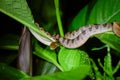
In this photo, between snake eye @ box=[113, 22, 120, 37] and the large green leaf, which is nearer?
snake eye @ box=[113, 22, 120, 37]

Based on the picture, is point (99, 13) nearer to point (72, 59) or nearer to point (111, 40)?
point (111, 40)

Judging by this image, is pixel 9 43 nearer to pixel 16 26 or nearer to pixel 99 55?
pixel 16 26

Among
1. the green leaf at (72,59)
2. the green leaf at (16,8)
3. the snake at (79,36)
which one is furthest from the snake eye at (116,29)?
the green leaf at (16,8)

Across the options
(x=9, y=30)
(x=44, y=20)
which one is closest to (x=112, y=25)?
(x=44, y=20)

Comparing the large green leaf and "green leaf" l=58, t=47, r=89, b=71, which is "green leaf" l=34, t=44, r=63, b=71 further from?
the large green leaf

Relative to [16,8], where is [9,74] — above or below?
below

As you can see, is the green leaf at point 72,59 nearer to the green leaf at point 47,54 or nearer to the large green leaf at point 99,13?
the green leaf at point 47,54

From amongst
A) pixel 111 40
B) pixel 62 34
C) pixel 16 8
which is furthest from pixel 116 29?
pixel 16 8

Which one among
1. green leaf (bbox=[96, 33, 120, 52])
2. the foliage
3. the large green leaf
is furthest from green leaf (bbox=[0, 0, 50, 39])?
the large green leaf

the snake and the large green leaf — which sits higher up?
the large green leaf
